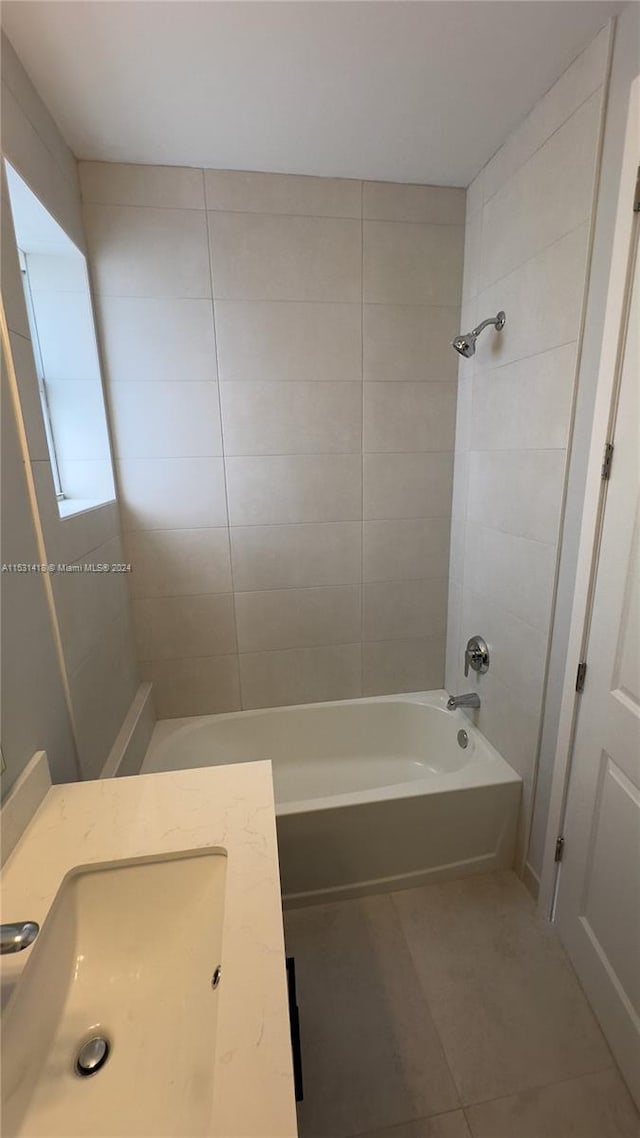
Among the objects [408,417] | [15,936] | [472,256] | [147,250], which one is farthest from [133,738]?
[472,256]

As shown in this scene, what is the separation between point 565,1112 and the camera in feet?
3.61

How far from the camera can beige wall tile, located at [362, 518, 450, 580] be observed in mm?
2059

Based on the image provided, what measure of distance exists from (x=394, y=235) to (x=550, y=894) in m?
2.43

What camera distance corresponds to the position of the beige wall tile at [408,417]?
1.92 meters

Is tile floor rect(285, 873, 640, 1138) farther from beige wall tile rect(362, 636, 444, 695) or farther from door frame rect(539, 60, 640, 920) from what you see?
beige wall tile rect(362, 636, 444, 695)

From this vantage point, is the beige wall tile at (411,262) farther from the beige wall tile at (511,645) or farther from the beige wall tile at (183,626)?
the beige wall tile at (183,626)

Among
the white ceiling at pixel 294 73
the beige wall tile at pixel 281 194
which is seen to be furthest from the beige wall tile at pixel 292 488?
the white ceiling at pixel 294 73

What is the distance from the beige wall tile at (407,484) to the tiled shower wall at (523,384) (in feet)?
0.24

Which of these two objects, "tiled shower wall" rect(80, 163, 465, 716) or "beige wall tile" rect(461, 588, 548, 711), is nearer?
"beige wall tile" rect(461, 588, 548, 711)

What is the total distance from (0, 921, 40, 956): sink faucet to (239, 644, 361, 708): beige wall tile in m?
1.53

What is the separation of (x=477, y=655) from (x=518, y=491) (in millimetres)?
676

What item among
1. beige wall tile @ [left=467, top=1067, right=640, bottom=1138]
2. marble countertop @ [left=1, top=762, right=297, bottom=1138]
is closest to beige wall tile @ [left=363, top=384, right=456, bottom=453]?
marble countertop @ [left=1, top=762, right=297, bottom=1138]

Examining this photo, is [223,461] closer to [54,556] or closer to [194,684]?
[54,556]

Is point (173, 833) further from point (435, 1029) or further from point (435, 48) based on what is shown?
point (435, 48)
